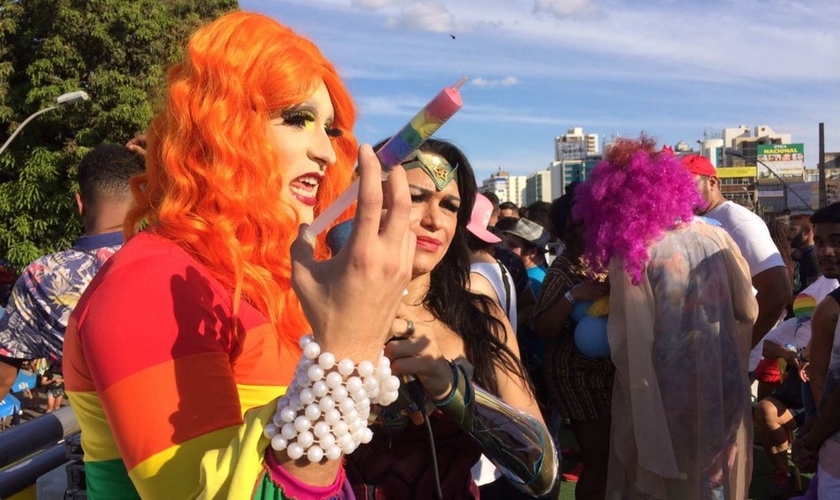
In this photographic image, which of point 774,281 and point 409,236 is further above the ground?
point 409,236

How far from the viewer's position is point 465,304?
2404 millimetres

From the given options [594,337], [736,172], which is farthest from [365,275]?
[736,172]

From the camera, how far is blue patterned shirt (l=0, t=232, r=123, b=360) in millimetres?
2926

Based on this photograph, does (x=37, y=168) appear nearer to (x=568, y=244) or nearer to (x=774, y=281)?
(x=568, y=244)

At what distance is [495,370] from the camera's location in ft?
7.21

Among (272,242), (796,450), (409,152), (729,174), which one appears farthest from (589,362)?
(729,174)

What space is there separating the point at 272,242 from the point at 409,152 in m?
0.48

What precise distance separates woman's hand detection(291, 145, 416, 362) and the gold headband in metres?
1.40

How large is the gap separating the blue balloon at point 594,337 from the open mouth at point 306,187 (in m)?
2.46

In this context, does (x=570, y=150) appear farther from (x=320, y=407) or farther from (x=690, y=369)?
(x=320, y=407)

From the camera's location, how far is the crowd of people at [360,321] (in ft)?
3.24

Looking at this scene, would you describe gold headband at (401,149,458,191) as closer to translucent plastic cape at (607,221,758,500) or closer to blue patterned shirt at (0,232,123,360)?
translucent plastic cape at (607,221,758,500)

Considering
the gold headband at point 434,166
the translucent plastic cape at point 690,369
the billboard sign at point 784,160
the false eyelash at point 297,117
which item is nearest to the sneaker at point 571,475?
the translucent plastic cape at point 690,369

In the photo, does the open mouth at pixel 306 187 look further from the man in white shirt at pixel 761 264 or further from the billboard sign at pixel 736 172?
the billboard sign at pixel 736 172
